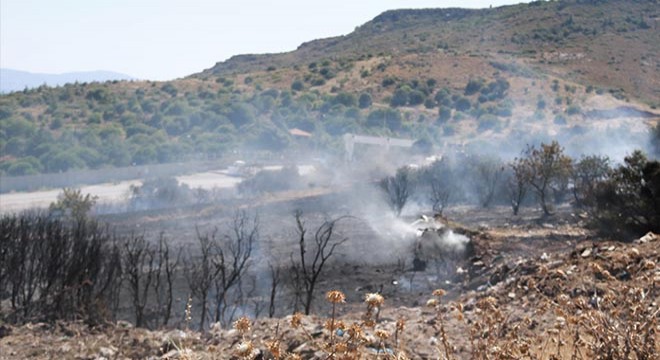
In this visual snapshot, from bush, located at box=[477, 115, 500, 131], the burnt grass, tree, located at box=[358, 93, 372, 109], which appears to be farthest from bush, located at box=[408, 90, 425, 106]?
the burnt grass

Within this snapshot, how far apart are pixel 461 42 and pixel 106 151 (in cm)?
6117

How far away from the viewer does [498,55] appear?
Result: 85.3 m

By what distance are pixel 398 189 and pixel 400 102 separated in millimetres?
39702

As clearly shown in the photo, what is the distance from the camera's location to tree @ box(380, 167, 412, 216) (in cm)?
3812

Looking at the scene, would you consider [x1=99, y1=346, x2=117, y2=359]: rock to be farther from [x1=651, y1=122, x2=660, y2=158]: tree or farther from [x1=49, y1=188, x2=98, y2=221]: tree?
[x1=651, y1=122, x2=660, y2=158]: tree

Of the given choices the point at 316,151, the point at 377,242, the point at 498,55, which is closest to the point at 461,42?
the point at 498,55

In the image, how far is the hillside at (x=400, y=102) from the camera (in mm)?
58000

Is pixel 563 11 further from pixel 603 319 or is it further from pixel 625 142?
pixel 603 319

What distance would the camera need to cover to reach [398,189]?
37656mm

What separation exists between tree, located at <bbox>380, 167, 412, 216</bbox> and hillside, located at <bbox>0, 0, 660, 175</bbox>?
743 inches

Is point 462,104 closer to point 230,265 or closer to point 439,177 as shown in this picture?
point 439,177

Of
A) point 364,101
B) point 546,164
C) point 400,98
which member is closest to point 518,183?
point 546,164

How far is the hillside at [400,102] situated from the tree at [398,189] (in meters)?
18.9

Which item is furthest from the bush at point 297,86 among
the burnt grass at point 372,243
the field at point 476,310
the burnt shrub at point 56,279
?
the burnt shrub at point 56,279
